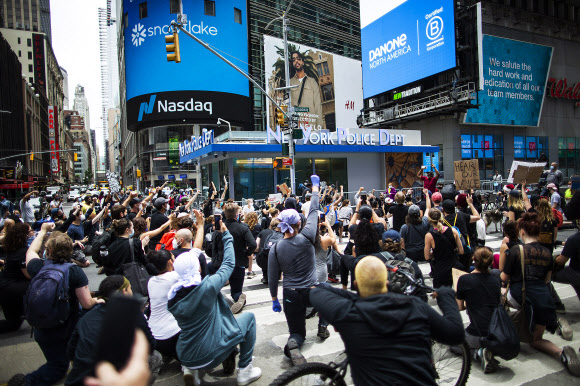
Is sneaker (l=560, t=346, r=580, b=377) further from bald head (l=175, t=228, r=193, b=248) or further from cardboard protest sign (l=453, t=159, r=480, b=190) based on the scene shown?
cardboard protest sign (l=453, t=159, r=480, b=190)

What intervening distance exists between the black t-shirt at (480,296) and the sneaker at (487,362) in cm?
21

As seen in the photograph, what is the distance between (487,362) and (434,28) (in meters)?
31.6

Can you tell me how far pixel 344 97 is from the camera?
54156 mm

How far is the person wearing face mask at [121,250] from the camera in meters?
5.36

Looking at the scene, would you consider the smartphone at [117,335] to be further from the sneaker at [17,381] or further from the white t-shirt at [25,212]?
the white t-shirt at [25,212]

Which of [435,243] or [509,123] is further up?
[509,123]

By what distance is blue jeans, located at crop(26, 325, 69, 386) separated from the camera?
4.14m

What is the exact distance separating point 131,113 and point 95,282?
173 feet

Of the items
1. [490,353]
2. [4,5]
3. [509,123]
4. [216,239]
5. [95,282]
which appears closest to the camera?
[490,353]

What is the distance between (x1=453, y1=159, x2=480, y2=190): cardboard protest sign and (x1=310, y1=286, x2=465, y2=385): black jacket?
13002 millimetres

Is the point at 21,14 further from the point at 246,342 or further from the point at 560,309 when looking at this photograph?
the point at 560,309

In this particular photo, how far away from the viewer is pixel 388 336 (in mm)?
2256

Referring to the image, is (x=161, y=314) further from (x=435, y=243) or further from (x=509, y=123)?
(x=509, y=123)

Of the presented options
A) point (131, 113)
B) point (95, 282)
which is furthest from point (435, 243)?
point (131, 113)
